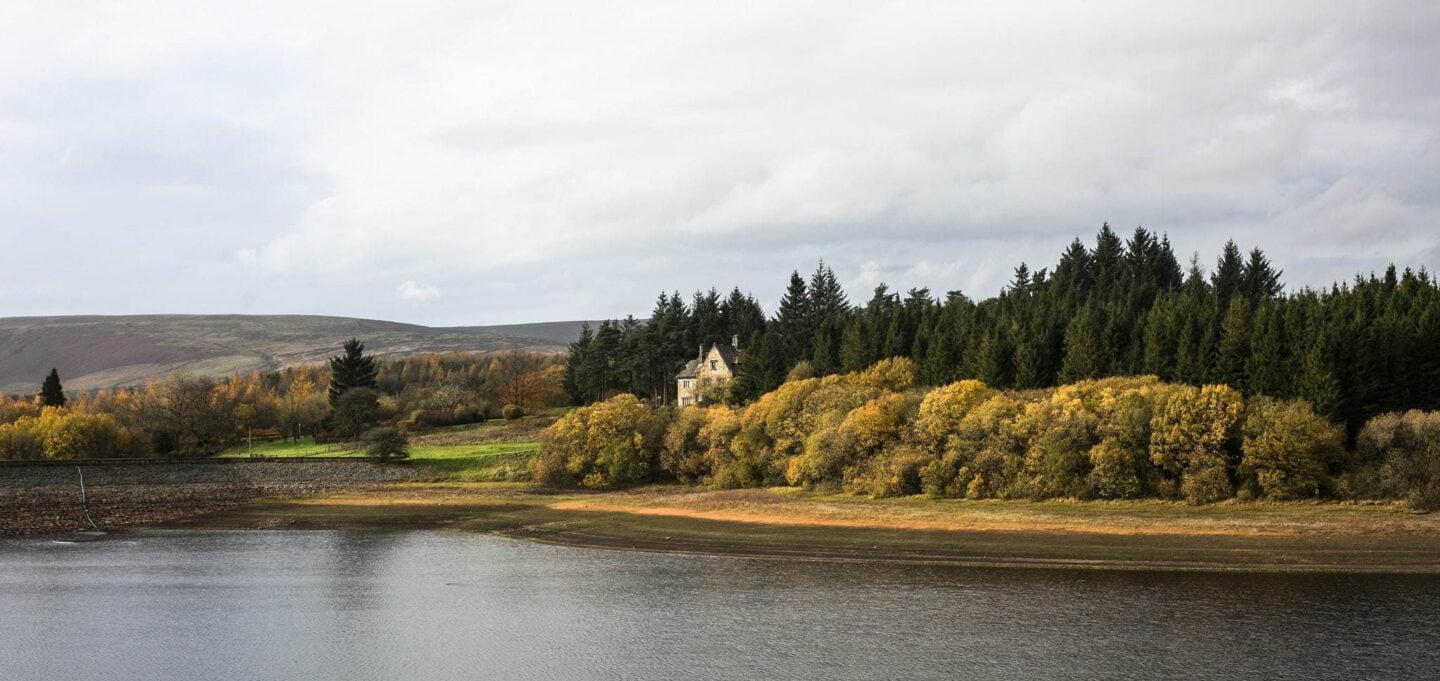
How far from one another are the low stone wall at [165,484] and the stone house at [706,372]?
35480 mm

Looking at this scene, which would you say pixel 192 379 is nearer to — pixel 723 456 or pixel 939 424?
pixel 723 456

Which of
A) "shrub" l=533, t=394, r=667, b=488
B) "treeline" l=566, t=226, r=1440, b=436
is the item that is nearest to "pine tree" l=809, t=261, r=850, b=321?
"treeline" l=566, t=226, r=1440, b=436

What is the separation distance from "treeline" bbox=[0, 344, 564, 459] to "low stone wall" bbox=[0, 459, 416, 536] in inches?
381

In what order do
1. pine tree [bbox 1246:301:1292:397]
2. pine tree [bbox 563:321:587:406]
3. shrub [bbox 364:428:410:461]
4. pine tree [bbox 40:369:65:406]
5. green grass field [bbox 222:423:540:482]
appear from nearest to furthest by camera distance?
1. pine tree [bbox 1246:301:1292:397]
2. green grass field [bbox 222:423:540:482]
3. shrub [bbox 364:428:410:461]
4. pine tree [bbox 40:369:65:406]
5. pine tree [bbox 563:321:587:406]

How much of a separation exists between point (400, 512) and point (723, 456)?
2584 centimetres

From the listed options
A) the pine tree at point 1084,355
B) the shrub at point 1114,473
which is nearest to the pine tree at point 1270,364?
the shrub at point 1114,473

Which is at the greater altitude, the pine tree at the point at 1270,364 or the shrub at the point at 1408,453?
the pine tree at the point at 1270,364

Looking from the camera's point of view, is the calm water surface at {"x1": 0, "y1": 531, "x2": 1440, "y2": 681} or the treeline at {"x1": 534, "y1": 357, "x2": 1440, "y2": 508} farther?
the treeline at {"x1": 534, "y1": 357, "x2": 1440, "y2": 508}

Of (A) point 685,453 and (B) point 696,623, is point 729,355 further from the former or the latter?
(B) point 696,623

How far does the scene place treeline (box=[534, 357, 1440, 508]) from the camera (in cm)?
6328

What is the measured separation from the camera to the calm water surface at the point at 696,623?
35562mm

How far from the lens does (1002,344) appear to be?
294 feet

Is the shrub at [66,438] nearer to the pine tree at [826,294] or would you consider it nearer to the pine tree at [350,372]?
the pine tree at [350,372]

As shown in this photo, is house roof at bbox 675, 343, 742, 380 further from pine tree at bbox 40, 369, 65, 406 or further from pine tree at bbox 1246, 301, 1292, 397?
pine tree at bbox 40, 369, 65, 406
